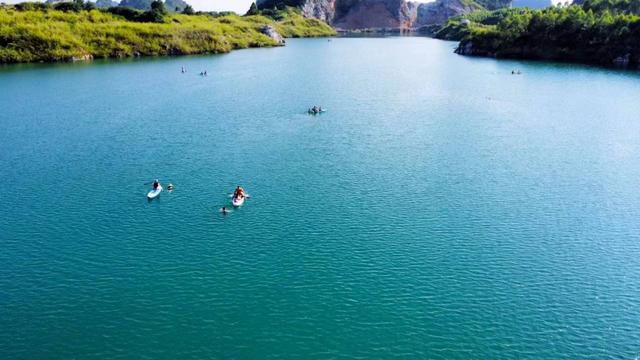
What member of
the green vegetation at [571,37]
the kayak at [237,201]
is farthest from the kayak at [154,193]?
the green vegetation at [571,37]

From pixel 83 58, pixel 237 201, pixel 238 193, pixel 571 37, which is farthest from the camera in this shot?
pixel 571 37

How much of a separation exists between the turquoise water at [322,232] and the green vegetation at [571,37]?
213 ft

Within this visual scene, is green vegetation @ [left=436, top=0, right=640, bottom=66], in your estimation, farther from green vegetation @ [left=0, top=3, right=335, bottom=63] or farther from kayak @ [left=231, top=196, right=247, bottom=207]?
kayak @ [left=231, top=196, right=247, bottom=207]

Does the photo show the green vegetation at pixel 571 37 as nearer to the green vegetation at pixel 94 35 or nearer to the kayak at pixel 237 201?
the green vegetation at pixel 94 35

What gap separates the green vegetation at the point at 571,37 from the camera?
142875 millimetres

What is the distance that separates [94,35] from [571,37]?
152m

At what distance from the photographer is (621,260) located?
40.6 meters

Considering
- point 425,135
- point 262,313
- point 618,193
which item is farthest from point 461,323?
point 425,135

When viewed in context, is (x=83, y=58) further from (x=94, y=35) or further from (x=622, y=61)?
(x=622, y=61)

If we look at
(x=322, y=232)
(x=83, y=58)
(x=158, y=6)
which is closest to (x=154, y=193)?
(x=322, y=232)

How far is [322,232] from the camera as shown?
1754 inches

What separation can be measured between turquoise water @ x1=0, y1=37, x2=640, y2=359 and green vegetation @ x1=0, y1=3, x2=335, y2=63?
69357 millimetres

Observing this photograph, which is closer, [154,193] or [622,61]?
[154,193]

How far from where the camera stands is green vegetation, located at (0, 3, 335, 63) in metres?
146
